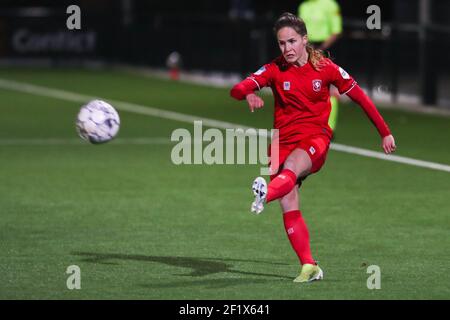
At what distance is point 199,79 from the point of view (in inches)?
1404

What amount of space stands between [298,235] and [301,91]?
1083mm

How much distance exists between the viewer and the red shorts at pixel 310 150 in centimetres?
1023

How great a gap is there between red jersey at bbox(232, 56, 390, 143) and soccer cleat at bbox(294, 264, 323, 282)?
3.19 feet

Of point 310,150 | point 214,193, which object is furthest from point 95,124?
point 214,193

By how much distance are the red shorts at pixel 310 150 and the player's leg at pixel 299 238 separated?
226 mm

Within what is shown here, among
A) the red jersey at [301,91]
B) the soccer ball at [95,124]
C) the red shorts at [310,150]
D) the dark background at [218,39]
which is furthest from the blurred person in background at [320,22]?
the red shorts at [310,150]

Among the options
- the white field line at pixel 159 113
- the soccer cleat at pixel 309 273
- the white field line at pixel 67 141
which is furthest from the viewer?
the white field line at pixel 67 141

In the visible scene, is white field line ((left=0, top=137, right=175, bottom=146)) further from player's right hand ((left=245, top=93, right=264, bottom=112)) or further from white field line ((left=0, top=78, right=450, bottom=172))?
player's right hand ((left=245, top=93, right=264, bottom=112))

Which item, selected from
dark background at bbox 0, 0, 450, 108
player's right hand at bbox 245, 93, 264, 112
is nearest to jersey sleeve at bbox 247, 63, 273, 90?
player's right hand at bbox 245, 93, 264, 112

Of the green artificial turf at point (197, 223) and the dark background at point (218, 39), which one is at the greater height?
the dark background at point (218, 39)

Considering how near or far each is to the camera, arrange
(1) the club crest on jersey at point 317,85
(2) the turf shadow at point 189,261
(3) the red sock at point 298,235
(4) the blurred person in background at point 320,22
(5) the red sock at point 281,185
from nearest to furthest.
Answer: (5) the red sock at point 281,185 < (3) the red sock at point 298,235 < (1) the club crest on jersey at point 317,85 < (2) the turf shadow at point 189,261 < (4) the blurred person in background at point 320,22

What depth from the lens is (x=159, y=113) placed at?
25.9 metres

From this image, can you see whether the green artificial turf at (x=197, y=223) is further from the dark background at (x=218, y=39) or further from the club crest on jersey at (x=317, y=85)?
the dark background at (x=218, y=39)

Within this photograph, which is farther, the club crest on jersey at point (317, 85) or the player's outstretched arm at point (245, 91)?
the club crest on jersey at point (317, 85)
